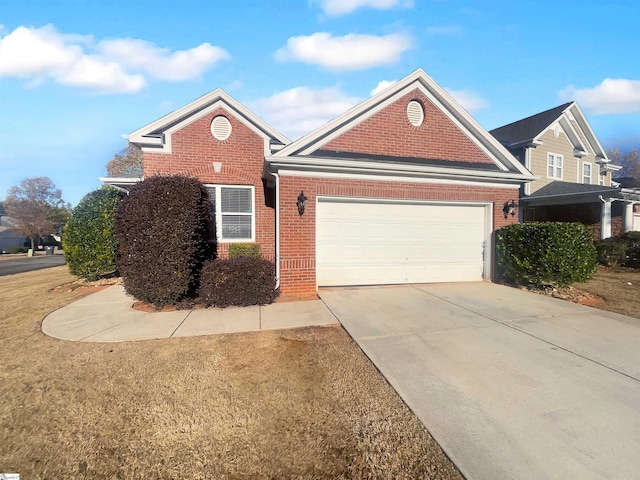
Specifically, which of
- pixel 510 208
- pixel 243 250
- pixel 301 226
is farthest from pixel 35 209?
pixel 510 208

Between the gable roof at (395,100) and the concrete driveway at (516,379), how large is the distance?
4002 millimetres

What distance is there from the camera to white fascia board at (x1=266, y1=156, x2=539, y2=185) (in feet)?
23.7

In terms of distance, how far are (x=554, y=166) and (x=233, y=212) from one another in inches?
665

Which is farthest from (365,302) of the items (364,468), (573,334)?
(364,468)

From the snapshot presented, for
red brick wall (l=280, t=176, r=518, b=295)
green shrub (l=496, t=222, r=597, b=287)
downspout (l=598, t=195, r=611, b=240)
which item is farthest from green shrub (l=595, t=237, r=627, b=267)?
red brick wall (l=280, t=176, r=518, b=295)

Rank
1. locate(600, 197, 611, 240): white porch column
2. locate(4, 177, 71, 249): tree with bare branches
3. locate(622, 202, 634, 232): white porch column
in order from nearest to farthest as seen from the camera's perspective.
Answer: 1. locate(600, 197, 611, 240): white porch column
2. locate(622, 202, 634, 232): white porch column
3. locate(4, 177, 71, 249): tree with bare branches

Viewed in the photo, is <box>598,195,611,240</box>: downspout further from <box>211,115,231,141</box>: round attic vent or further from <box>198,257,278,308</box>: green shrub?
<box>211,115,231,141</box>: round attic vent

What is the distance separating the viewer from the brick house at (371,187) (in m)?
7.36

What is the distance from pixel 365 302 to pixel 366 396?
3566mm

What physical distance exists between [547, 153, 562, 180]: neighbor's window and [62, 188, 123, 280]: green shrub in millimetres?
19737

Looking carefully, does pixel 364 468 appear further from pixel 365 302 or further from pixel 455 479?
pixel 365 302

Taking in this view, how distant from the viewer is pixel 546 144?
15977mm

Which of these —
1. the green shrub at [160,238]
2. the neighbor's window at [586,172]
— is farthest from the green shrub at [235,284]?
the neighbor's window at [586,172]

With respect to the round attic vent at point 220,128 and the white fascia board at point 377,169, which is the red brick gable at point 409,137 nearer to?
the white fascia board at point 377,169
